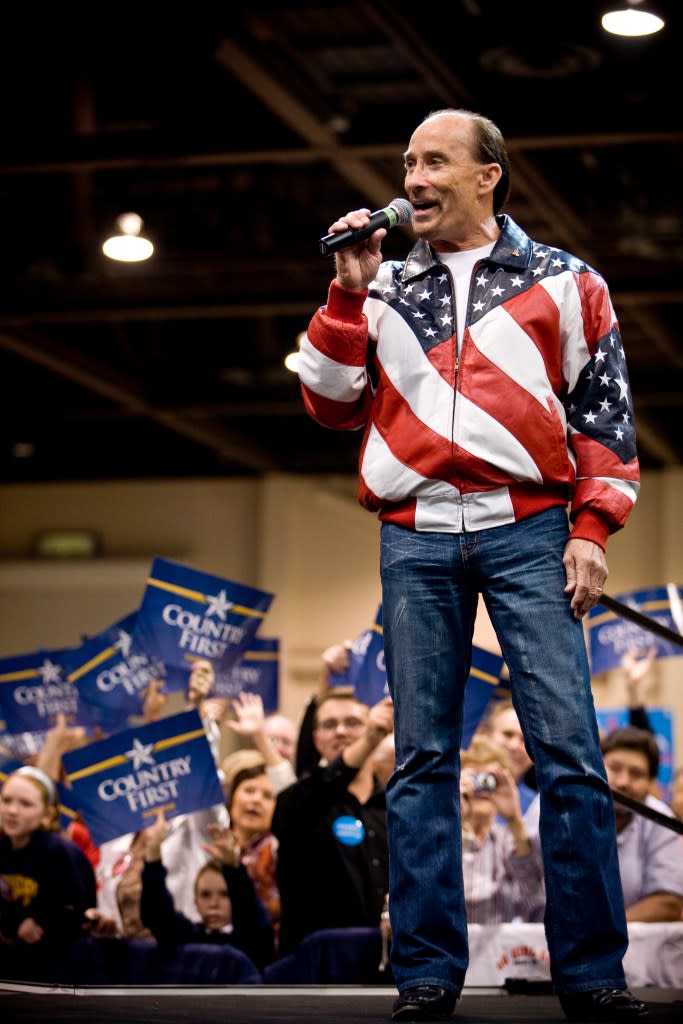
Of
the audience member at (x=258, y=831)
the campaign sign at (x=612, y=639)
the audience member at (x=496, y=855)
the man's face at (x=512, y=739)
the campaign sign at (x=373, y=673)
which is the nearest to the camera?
the audience member at (x=496, y=855)

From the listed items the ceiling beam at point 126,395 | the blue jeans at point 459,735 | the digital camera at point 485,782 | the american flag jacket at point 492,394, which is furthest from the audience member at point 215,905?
the ceiling beam at point 126,395

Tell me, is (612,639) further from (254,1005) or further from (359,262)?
(359,262)

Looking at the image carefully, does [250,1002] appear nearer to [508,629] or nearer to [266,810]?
[508,629]

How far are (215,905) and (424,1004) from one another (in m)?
2.83

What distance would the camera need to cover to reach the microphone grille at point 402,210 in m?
2.61

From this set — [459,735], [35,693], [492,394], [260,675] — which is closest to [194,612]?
[35,693]

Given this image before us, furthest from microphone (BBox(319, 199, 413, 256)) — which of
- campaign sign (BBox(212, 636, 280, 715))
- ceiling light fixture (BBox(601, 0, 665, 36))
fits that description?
campaign sign (BBox(212, 636, 280, 715))

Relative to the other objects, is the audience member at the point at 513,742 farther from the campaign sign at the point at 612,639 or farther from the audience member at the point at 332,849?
the audience member at the point at 332,849

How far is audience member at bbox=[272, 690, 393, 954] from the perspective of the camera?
4867 mm

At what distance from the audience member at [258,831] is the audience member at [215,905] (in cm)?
36

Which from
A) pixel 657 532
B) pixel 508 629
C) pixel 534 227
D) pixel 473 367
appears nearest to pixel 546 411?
pixel 473 367

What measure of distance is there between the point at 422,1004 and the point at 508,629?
0.58 metres

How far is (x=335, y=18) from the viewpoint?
699cm

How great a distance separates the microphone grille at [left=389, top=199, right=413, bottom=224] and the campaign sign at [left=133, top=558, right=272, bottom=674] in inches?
123
